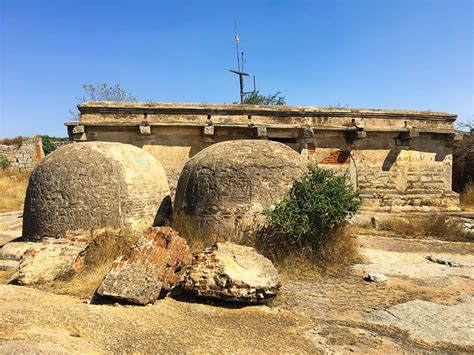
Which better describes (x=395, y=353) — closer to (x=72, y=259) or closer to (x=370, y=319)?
(x=370, y=319)

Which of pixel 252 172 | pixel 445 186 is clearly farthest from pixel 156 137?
pixel 445 186

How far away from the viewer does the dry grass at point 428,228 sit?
26.3 feet

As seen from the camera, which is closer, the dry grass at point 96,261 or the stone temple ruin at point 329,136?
the dry grass at point 96,261

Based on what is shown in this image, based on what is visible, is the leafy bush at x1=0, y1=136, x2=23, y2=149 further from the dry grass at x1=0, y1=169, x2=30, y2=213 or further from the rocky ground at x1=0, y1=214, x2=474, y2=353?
the rocky ground at x1=0, y1=214, x2=474, y2=353

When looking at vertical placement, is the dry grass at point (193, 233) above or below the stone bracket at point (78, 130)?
below

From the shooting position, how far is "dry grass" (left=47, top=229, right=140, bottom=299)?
4277 mm

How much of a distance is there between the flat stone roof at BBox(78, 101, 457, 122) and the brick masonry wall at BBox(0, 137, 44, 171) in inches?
483

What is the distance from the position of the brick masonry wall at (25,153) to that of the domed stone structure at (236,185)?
17.6 m

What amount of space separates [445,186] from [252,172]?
9.18 meters

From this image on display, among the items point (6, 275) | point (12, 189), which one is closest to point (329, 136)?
point (6, 275)

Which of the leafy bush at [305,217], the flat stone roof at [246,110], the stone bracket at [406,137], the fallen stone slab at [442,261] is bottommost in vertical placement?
the fallen stone slab at [442,261]

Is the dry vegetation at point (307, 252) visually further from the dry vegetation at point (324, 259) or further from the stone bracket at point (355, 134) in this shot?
the stone bracket at point (355, 134)

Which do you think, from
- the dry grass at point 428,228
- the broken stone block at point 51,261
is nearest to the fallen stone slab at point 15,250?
the broken stone block at point 51,261

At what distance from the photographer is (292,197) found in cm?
539
